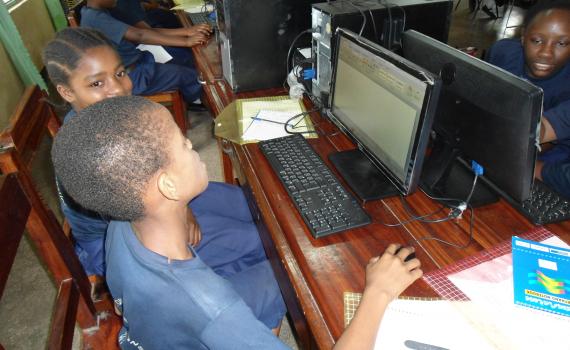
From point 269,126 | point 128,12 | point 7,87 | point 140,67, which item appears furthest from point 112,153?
point 7,87

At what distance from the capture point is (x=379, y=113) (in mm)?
880

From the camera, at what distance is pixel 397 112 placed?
0.80 meters

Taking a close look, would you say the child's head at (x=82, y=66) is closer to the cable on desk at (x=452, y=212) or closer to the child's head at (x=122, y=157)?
the child's head at (x=122, y=157)

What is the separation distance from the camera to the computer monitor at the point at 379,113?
738 millimetres

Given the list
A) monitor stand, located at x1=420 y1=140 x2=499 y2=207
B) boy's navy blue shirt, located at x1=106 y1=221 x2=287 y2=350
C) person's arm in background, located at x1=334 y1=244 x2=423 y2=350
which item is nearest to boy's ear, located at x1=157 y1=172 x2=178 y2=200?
boy's navy blue shirt, located at x1=106 y1=221 x2=287 y2=350

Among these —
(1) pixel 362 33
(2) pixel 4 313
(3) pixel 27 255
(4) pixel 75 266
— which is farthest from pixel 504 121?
(3) pixel 27 255

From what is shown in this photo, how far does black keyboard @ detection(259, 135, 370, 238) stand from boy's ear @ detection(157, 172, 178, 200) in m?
0.30

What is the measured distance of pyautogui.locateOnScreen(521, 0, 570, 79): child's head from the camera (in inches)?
44.4

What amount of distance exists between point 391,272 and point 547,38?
3.19 ft

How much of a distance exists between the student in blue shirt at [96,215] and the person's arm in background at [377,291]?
461 millimetres

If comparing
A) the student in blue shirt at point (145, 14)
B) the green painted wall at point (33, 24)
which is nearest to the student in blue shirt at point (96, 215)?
the student in blue shirt at point (145, 14)

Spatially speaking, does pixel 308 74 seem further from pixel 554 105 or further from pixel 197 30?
pixel 197 30

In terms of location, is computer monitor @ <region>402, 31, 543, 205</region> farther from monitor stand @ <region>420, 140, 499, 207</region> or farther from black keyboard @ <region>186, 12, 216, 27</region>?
black keyboard @ <region>186, 12, 216, 27</region>

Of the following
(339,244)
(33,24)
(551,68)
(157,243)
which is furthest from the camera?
(33,24)
